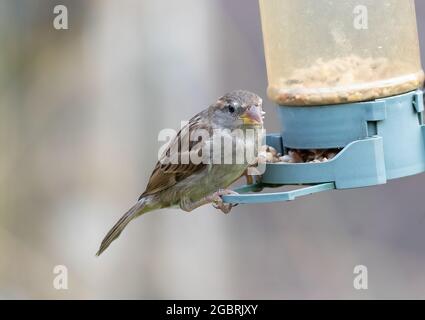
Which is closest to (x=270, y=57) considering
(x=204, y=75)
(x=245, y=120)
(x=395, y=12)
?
(x=245, y=120)

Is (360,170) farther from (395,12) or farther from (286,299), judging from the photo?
(286,299)

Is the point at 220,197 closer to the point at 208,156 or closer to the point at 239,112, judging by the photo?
the point at 208,156

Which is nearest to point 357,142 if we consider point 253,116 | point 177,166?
point 253,116

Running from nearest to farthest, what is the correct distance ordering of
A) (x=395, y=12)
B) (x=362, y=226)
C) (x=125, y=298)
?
(x=395, y=12), (x=125, y=298), (x=362, y=226)

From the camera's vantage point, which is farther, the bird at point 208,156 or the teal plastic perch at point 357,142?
the bird at point 208,156

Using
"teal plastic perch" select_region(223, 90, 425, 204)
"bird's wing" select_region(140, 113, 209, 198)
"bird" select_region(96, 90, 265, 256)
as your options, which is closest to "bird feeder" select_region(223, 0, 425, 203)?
"teal plastic perch" select_region(223, 90, 425, 204)

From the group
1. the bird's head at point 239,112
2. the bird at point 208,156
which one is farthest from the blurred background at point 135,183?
the bird's head at point 239,112

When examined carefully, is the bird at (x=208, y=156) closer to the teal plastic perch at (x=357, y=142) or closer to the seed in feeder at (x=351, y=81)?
the teal plastic perch at (x=357, y=142)
